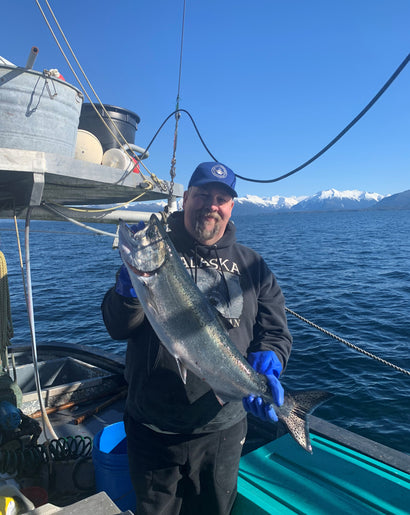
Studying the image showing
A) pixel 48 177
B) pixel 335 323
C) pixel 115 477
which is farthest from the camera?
pixel 335 323

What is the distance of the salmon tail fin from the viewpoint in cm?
311

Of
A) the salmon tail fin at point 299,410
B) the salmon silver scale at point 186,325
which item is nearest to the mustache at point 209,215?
the salmon silver scale at point 186,325

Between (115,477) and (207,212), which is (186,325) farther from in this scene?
(115,477)

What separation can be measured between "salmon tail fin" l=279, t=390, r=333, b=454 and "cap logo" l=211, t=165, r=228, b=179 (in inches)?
89.9

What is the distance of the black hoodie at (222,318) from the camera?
10.1ft

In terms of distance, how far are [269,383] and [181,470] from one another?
1156 millimetres

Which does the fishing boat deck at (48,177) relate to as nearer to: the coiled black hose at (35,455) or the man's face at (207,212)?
the man's face at (207,212)

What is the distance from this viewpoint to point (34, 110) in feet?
13.8

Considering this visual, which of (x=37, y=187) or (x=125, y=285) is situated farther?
(x=37, y=187)

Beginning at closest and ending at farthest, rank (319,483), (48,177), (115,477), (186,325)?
(186,325)
(319,483)
(115,477)
(48,177)

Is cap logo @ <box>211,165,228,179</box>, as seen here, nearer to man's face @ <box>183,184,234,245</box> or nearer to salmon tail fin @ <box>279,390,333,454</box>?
man's face @ <box>183,184,234,245</box>

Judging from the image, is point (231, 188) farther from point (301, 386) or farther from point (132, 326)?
point (301, 386)

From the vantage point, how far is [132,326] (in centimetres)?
307

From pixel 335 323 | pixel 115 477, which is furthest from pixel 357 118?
pixel 335 323
